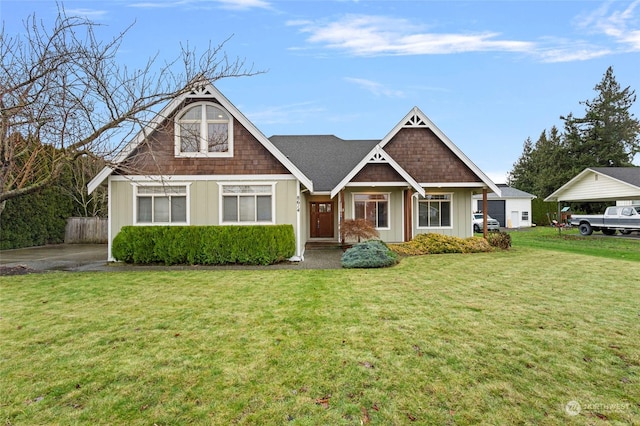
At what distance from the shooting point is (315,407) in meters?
2.89

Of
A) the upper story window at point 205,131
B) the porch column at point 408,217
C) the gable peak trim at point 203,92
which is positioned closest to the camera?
the gable peak trim at point 203,92

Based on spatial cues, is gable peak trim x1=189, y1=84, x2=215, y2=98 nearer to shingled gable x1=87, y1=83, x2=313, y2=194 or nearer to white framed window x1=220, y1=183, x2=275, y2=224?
shingled gable x1=87, y1=83, x2=313, y2=194

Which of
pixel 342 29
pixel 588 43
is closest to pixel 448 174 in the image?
pixel 588 43

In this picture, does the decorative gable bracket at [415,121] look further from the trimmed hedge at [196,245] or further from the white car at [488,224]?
the white car at [488,224]

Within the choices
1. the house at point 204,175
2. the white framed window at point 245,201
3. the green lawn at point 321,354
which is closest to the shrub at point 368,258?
the house at point 204,175

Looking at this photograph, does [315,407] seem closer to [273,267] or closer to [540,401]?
[540,401]

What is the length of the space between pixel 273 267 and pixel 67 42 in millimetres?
8830

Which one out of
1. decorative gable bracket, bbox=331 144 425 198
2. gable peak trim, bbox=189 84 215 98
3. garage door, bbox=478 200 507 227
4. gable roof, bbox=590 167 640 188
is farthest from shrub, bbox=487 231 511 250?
garage door, bbox=478 200 507 227

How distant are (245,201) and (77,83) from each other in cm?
615

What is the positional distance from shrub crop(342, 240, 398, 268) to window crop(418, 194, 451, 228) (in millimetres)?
7036

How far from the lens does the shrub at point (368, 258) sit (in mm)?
10617

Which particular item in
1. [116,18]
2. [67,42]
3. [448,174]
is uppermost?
[116,18]

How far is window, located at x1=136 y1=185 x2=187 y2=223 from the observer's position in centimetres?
1214

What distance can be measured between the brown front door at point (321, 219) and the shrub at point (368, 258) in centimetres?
727
